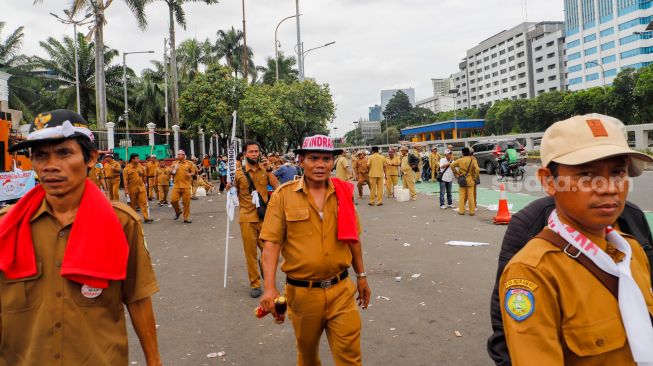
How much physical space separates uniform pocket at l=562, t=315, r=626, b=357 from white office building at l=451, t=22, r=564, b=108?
11165 cm

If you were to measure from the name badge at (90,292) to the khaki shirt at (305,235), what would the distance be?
1.46m

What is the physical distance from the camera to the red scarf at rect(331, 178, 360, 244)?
333 cm

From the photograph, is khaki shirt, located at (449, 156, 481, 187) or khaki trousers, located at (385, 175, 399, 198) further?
khaki trousers, located at (385, 175, 399, 198)

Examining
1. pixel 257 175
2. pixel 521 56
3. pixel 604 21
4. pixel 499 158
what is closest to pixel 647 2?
pixel 604 21

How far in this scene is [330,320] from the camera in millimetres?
3207

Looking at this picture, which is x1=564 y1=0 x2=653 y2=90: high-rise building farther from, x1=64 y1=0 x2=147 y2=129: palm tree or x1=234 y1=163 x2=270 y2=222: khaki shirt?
x1=234 y1=163 x2=270 y2=222: khaki shirt

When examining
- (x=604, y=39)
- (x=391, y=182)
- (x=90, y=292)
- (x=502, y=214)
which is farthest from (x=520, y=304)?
(x=604, y=39)

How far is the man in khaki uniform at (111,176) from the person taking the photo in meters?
14.5

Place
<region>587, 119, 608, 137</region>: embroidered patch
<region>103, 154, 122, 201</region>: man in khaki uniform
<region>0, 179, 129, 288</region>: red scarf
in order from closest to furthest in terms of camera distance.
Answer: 1. <region>587, 119, 608, 137</region>: embroidered patch
2. <region>0, 179, 129, 288</region>: red scarf
3. <region>103, 154, 122, 201</region>: man in khaki uniform

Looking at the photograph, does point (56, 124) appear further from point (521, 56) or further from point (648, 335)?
point (521, 56)

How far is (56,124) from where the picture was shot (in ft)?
6.57

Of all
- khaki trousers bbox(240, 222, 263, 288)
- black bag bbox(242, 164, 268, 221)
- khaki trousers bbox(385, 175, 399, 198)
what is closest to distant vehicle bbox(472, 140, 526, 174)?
khaki trousers bbox(385, 175, 399, 198)

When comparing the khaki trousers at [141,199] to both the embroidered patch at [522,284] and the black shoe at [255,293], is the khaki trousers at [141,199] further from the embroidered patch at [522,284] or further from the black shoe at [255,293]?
the embroidered patch at [522,284]

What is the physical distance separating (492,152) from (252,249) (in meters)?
20.0
